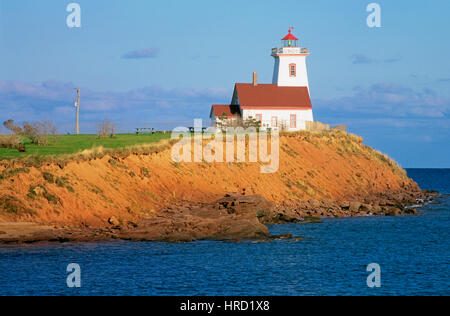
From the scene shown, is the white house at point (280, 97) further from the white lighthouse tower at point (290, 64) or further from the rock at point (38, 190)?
the rock at point (38, 190)

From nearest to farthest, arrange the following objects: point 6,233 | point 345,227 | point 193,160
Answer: point 6,233 → point 345,227 → point 193,160

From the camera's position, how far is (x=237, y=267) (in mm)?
29438

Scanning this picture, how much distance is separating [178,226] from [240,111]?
39.3 m

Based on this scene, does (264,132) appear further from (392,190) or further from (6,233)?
(6,233)

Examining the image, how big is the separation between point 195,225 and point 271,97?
1596 inches

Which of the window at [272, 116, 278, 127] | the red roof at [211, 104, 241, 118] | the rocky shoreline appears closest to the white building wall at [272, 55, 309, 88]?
the window at [272, 116, 278, 127]

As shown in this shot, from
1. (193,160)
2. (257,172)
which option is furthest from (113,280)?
(257,172)

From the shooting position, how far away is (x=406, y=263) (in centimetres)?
3183

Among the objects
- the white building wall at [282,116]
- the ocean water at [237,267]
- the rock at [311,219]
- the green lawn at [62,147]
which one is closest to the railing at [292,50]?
the white building wall at [282,116]

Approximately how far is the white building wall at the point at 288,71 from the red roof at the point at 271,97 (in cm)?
95

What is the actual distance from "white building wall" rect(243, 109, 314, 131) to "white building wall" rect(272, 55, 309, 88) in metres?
4.89

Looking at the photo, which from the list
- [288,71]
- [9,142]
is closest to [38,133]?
[9,142]

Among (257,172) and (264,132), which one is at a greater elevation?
(264,132)

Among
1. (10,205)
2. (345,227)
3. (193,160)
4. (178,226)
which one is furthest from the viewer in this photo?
(193,160)
